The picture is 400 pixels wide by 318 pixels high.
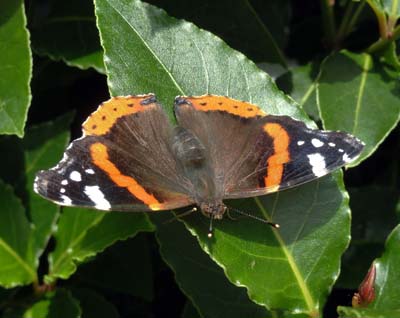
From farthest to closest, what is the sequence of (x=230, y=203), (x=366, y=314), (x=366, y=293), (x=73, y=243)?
(x=73, y=243) → (x=230, y=203) → (x=366, y=293) → (x=366, y=314)

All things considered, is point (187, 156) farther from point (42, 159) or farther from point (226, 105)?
point (42, 159)

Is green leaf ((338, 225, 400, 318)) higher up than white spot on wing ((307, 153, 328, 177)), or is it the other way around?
white spot on wing ((307, 153, 328, 177))

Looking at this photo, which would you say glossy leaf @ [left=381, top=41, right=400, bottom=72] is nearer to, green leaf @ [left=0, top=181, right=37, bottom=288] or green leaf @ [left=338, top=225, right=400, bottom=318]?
green leaf @ [left=338, top=225, right=400, bottom=318]

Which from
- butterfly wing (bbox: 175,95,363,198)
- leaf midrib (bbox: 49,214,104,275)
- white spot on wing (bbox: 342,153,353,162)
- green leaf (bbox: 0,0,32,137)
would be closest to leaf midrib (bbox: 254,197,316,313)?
butterfly wing (bbox: 175,95,363,198)

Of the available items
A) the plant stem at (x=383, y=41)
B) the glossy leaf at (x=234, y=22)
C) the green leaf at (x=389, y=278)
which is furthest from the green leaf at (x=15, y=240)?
the plant stem at (x=383, y=41)

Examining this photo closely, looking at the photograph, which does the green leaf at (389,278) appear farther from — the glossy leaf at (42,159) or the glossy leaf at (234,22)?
the glossy leaf at (42,159)

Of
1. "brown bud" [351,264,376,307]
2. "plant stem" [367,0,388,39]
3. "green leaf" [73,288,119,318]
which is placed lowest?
"green leaf" [73,288,119,318]

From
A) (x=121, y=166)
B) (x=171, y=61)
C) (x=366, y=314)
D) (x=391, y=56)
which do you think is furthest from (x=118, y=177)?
(x=391, y=56)
